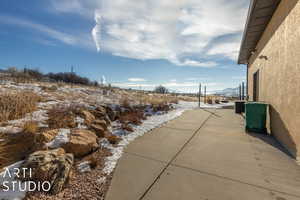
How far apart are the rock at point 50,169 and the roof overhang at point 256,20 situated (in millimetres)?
6139

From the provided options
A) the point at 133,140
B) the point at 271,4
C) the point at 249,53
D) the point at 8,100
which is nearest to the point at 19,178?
the point at 133,140

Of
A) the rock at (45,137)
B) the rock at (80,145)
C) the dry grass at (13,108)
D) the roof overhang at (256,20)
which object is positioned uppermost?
the roof overhang at (256,20)

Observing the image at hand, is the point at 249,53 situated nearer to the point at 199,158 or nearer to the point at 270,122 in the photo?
the point at 270,122

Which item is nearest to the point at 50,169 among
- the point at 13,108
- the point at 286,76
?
the point at 13,108

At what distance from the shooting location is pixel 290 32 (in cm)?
314

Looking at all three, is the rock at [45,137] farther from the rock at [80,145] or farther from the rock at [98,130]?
the rock at [98,130]

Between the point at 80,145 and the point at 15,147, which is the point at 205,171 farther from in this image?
the point at 15,147

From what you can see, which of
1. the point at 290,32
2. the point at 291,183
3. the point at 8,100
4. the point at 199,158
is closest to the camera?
the point at 291,183

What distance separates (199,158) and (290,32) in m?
3.53

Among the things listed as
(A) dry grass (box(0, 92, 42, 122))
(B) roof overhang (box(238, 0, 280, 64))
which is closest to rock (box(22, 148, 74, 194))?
(A) dry grass (box(0, 92, 42, 122))

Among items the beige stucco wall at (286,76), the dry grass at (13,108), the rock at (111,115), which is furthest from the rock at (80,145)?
the beige stucco wall at (286,76)

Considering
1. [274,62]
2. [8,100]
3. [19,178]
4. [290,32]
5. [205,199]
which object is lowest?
[205,199]

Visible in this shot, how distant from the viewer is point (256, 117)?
445 centimetres

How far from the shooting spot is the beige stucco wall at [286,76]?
282cm
